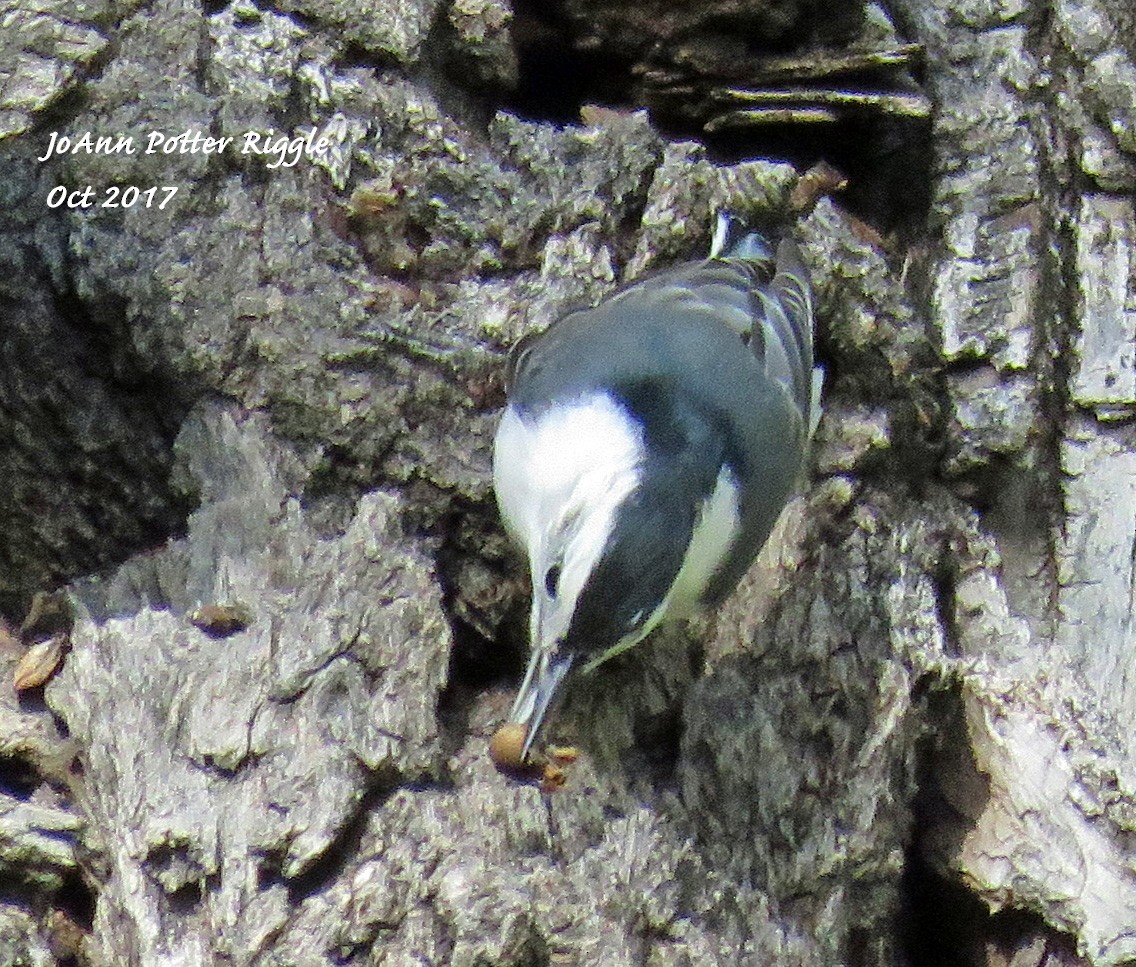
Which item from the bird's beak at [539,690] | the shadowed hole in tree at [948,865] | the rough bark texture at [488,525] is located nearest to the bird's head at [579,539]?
the bird's beak at [539,690]

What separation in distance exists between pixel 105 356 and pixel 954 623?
1543 millimetres

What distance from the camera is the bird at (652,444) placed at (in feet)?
6.78

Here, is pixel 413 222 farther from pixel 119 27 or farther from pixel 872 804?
pixel 872 804

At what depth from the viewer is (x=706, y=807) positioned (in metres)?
2.25

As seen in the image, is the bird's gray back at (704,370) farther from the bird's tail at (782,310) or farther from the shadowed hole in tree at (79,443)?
the shadowed hole in tree at (79,443)

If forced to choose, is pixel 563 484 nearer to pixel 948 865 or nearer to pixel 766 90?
pixel 948 865

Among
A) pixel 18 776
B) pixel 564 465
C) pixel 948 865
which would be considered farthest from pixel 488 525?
pixel 948 865

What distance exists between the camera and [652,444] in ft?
7.33

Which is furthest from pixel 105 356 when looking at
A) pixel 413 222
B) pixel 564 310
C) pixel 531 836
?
pixel 531 836

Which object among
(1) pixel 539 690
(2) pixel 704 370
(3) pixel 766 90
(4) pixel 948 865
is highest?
(3) pixel 766 90

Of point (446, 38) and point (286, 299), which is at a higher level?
point (446, 38)

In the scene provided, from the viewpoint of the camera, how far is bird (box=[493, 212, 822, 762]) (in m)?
2.07

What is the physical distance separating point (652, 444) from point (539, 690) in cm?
41

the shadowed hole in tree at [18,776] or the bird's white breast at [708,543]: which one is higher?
the bird's white breast at [708,543]
